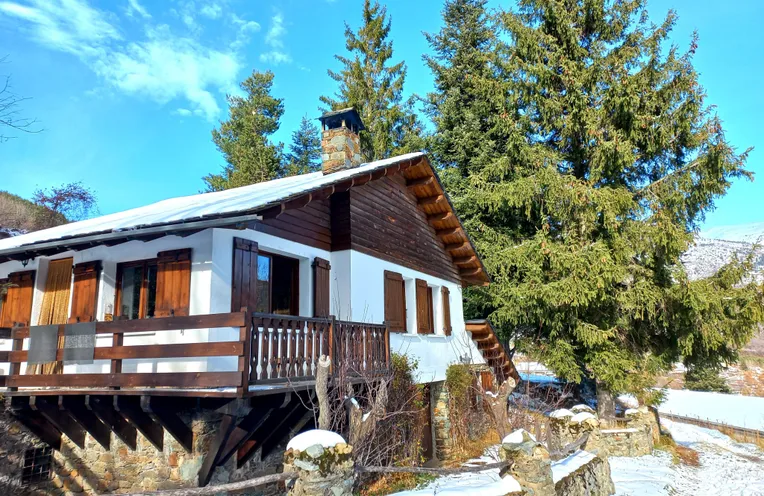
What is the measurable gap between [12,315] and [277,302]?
5440mm

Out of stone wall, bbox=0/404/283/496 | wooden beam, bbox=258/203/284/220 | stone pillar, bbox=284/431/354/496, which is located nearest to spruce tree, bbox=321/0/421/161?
wooden beam, bbox=258/203/284/220

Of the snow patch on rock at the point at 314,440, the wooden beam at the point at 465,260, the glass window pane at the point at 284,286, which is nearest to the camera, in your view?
the snow patch on rock at the point at 314,440

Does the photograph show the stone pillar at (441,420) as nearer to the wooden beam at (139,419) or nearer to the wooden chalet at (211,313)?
the wooden chalet at (211,313)

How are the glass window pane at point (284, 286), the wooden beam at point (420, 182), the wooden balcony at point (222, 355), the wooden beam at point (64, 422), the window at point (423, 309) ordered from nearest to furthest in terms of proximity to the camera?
the wooden balcony at point (222, 355) < the wooden beam at point (64, 422) < the glass window pane at point (284, 286) < the window at point (423, 309) < the wooden beam at point (420, 182)

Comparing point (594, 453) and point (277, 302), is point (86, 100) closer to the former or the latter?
point (277, 302)

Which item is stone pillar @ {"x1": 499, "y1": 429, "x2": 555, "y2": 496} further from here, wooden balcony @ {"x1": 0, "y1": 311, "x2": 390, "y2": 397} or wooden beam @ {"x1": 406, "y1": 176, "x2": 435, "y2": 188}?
wooden beam @ {"x1": 406, "y1": 176, "x2": 435, "y2": 188}

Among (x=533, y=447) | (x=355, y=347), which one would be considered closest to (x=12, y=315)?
(x=355, y=347)

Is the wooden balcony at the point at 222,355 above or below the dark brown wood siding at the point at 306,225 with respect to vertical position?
below

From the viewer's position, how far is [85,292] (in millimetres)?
9117

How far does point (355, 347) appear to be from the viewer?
8797 millimetres

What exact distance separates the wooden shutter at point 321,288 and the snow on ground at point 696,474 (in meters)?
7.23

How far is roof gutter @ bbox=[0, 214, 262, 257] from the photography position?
655 cm

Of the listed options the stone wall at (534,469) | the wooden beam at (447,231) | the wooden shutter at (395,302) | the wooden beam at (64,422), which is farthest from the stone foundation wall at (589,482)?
the wooden beam at (64,422)

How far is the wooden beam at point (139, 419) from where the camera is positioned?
24.1 feet
